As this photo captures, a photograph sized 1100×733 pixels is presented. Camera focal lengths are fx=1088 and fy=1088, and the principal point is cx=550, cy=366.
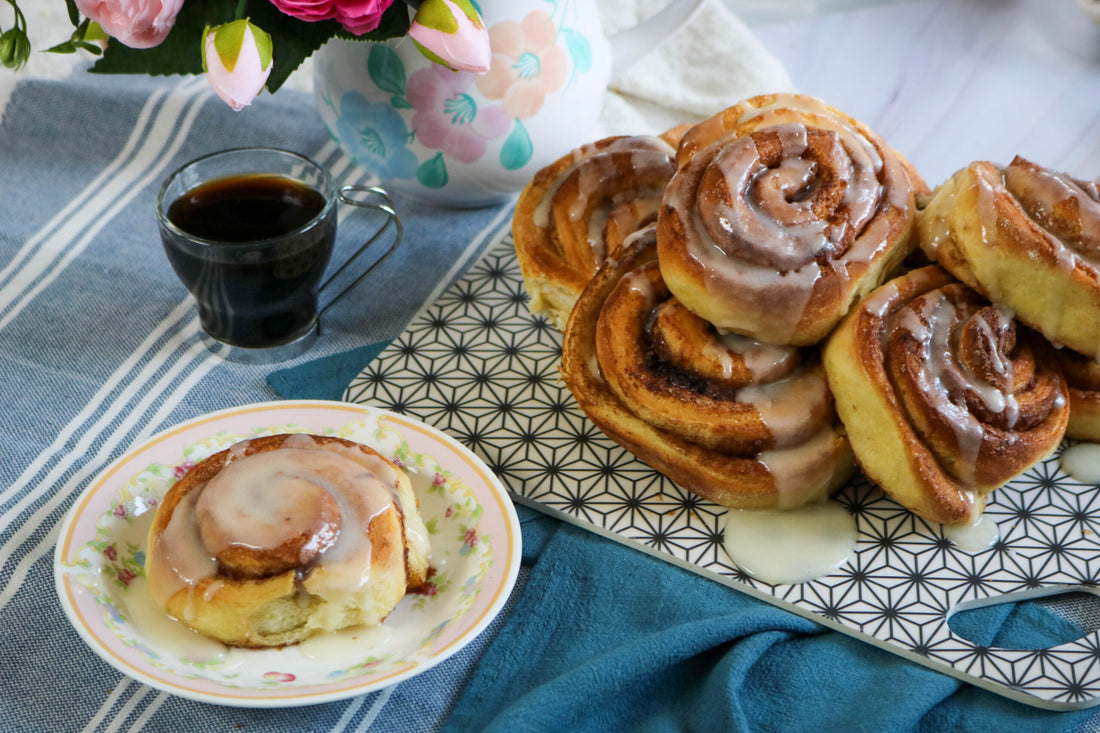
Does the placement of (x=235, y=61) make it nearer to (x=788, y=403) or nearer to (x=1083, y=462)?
(x=788, y=403)

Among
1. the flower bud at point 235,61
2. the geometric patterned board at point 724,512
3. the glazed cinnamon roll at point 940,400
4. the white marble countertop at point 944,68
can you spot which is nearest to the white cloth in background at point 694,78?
the white marble countertop at point 944,68

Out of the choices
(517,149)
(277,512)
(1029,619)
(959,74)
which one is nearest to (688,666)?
(1029,619)

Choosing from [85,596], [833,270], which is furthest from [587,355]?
[85,596]

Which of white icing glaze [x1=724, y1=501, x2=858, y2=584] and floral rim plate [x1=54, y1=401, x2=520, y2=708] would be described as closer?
floral rim plate [x1=54, y1=401, x2=520, y2=708]

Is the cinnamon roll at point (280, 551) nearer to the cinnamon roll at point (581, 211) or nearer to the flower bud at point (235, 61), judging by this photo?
the flower bud at point (235, 61)

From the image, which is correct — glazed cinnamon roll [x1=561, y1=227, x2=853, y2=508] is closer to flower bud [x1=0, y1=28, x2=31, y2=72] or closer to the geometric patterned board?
the geometric patterned board

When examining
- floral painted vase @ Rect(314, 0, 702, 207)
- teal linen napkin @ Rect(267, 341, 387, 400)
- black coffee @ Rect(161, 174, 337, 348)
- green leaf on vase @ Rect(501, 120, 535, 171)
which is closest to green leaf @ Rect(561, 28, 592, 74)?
floral painted vase @ Rect(314, 0, 702, 207)
